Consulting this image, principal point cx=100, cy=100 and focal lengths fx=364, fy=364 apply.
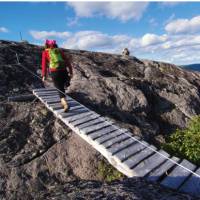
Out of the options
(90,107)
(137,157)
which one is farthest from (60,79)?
(137,157)

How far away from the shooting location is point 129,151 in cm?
1193

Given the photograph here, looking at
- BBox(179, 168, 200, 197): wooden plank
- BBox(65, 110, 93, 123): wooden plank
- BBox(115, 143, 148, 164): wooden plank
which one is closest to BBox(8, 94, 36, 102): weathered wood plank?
BBox(65, 110, 93, 123): wooden plank

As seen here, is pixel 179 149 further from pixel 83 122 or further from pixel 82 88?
pixel 82 88

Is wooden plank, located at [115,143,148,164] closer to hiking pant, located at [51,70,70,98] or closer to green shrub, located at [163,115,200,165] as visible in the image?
green shrub, located at [163,115,200,165]

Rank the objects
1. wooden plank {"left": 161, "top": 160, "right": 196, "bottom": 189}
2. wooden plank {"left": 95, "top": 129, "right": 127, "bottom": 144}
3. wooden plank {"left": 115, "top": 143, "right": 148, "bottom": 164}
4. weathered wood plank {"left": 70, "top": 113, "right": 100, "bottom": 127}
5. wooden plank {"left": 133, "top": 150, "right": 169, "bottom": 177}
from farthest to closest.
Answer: weathered wood plank {"left": 70, "top": 113, "right": 100, "bottom": 127} → wooden plank {"left": 95, "top": 129, "right": 127, "bottom": 144} → wooden plank {"left": 115, "top": 143, "right": 148, "bottom": 164} → wooden plank {"left": 133, "top": 150, "right": 169, "bottom": 177} → wooden plank {"left": 161, "top": 160, "right": 196, "bottom": 189}

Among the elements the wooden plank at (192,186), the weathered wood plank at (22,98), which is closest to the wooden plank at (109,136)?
the wooden plank at (192,186)

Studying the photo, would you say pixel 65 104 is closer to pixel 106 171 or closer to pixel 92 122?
pixel 92 122

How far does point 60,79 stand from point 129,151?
4.69 metres

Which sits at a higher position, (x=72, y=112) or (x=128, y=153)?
(x=72, y=112)

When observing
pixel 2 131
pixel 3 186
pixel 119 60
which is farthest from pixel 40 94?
pixel 119 60

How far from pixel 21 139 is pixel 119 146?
13.8ft

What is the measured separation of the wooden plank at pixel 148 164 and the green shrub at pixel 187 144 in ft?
9.42

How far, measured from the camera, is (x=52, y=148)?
46.4 ft

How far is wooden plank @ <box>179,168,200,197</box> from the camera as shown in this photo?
970 centimetres
